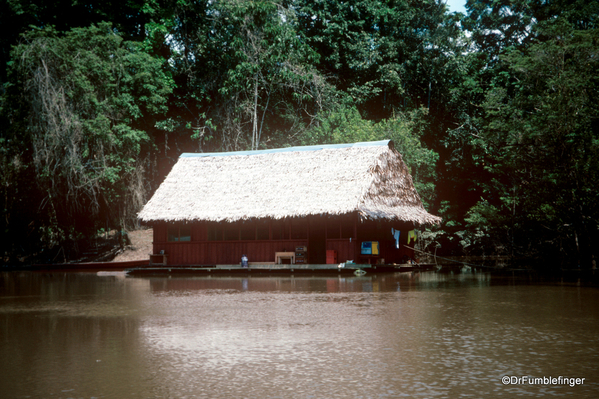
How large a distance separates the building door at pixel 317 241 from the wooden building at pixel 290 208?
4cm

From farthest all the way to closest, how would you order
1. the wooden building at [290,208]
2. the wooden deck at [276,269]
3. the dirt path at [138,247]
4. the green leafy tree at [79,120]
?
the dirt path at [138,247] → the green leafy tree at [79,120] → the wooden building at [290,208] → the wooden deck at [276,269]

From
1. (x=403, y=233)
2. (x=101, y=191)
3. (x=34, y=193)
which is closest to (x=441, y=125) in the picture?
(x=403, y=233)

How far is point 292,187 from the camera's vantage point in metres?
25.7

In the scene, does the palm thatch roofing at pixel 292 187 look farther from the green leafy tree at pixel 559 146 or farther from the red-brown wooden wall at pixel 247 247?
the green leafy tree at pixel 559 146

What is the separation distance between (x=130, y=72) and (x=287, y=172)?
1223 centimetres

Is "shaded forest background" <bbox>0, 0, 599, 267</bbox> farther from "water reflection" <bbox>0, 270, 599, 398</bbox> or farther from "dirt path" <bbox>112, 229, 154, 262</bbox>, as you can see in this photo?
"water reflection" <bbox>0, 270, 599, 398</bbox>

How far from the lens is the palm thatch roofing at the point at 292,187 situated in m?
24.1

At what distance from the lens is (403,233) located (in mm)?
28672

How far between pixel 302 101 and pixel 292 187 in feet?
43.1

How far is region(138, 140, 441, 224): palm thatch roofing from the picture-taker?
24.1 metres

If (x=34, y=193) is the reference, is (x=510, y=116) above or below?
above

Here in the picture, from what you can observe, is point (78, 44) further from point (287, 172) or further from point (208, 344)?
point (208, 344)

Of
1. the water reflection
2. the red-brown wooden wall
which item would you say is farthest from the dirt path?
the water reflection

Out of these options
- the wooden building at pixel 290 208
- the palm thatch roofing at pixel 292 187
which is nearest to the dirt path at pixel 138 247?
the wooden building at pixel 290 208
